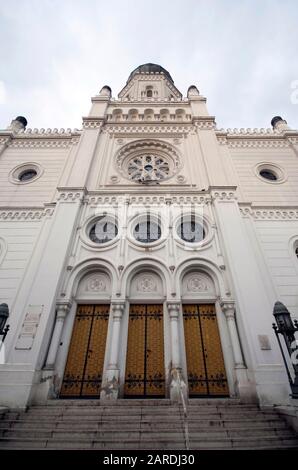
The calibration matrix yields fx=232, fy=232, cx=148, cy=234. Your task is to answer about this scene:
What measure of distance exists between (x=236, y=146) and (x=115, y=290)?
11101mm

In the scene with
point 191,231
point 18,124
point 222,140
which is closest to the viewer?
point 191,231

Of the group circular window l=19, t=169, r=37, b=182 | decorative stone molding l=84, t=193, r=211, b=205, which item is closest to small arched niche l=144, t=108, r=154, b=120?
decorative stone molding l=84, t=193, r=211, b=205

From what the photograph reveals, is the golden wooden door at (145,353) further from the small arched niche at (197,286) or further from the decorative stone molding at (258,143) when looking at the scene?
the decorative stone molding at (258,143)

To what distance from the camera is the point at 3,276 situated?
826cm

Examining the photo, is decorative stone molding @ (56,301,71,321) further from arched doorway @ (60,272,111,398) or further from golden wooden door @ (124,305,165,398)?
golden wooden door @ (124,305,165,398)

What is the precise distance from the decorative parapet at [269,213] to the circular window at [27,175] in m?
10.6

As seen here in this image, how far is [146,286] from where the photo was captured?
8.32 m

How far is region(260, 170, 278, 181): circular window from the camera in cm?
1236

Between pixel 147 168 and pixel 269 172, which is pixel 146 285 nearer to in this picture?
pixel 147 168

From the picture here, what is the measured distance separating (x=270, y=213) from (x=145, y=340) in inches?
296

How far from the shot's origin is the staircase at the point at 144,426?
412 centimetres

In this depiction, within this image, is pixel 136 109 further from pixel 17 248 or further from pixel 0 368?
pixel 0 368

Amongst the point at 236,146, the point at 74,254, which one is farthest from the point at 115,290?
the point at 236,146

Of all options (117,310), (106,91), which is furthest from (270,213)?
(106,91)
